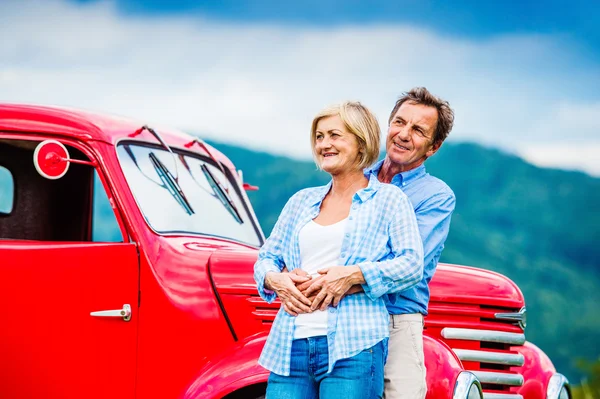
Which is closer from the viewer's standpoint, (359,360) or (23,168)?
(359,360)

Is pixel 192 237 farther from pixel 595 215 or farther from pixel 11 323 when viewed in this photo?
pixel 595 215

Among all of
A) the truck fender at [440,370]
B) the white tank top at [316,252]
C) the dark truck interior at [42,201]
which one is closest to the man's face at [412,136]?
the white tank top at [316,252]

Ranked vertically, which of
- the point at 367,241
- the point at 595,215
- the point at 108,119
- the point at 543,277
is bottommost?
the point at 543,277

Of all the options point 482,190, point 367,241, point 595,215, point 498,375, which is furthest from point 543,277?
point 367,241

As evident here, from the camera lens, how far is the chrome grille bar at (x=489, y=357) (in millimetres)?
3904

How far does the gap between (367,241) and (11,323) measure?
6.43 feet

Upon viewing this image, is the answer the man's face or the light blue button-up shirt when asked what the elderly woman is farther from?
the man's face

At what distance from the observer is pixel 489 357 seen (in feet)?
13.0

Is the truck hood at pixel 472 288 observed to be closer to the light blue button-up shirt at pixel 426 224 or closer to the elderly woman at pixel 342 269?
the light blue button-up shirt at pixel 426 224

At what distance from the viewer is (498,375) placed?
3951mm

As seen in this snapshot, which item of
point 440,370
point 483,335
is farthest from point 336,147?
point 483,335

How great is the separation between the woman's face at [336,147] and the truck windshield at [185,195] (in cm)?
130

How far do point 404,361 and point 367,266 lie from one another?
580 mm

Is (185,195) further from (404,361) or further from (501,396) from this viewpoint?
(501,396)
